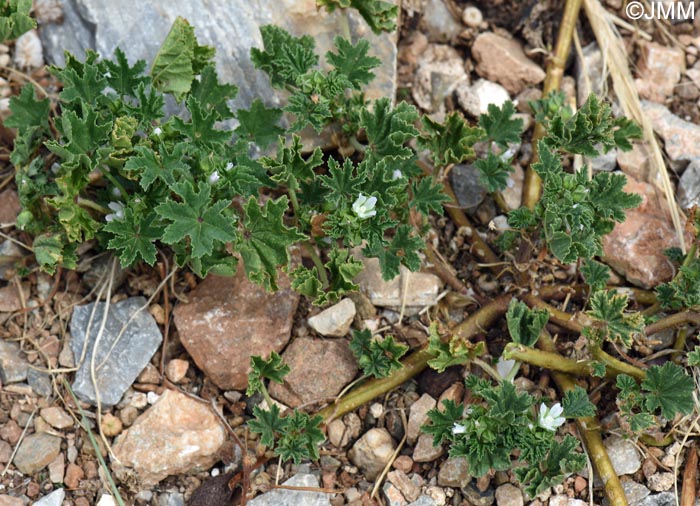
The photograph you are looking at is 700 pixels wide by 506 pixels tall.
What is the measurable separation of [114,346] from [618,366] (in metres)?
2.46

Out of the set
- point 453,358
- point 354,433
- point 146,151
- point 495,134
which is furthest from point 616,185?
point 146,151

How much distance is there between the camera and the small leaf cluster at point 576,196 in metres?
3.86

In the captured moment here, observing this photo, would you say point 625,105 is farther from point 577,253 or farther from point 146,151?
point 146,151

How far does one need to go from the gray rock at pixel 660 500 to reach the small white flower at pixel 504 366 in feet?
2.76

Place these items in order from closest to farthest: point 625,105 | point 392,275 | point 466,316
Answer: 1. point 392,275
2. point 466,316
3. point 625,105

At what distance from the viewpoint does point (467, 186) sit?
4734 millimetres

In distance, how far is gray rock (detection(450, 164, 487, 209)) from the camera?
4.71 meters

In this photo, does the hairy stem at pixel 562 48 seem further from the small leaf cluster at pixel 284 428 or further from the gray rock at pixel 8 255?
the gray rock at pixel 8 255

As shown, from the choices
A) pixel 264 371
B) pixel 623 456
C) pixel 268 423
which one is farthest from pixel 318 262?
pixel 623 456

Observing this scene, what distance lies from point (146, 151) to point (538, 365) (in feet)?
6.87

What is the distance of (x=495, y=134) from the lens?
4.49 meters

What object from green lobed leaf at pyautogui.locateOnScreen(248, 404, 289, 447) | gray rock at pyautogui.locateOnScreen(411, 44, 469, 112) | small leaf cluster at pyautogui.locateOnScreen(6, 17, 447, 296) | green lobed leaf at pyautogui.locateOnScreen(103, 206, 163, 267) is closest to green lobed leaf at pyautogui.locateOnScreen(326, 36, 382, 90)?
small leaf cluster at pyautogui.locateOnScreen(6, 17, 447, 296)

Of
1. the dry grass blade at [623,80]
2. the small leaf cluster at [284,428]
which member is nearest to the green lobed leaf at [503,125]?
the dry grass blade at [623,80]

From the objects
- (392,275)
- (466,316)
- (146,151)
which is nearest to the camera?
(146,151)
